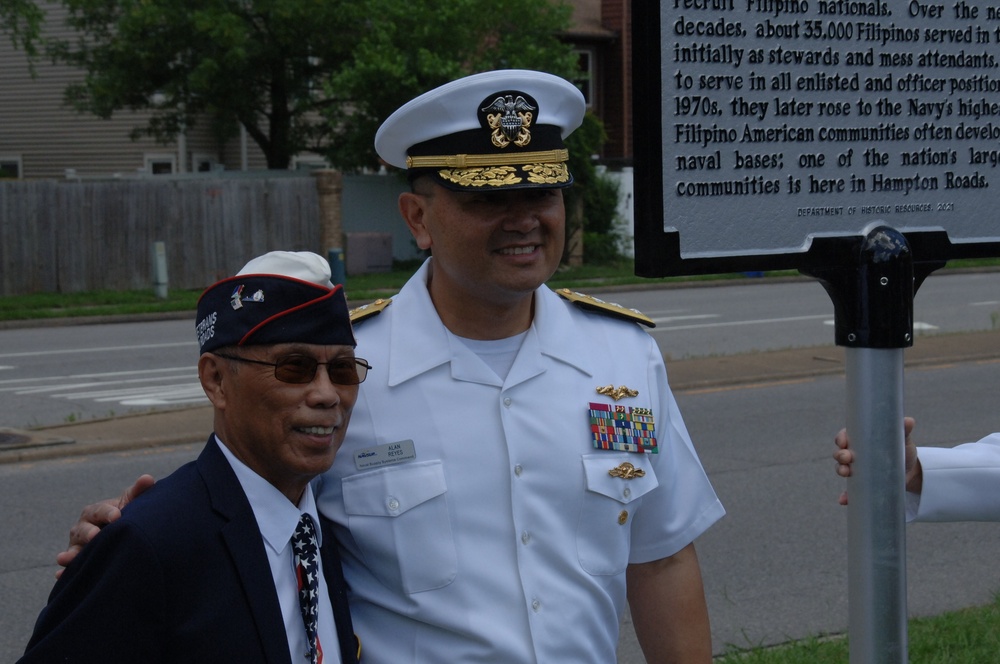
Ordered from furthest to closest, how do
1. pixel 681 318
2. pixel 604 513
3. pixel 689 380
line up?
pixel 681 318 → pixel 689 380 → pixel 604 513

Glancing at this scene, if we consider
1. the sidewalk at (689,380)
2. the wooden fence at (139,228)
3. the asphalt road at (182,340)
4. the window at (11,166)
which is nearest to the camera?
the sidewalk at (689,380)

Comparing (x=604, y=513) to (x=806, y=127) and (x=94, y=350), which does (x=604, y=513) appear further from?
(x=94, y=350)

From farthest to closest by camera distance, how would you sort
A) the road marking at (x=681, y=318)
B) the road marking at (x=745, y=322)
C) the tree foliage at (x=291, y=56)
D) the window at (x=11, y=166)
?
1. the window at (x=11, y=166)
2. the tree foliage at (x=291, y=56)
3. the road marking at (x=681, y=318)
4. the road marking at (x=745, y=322)

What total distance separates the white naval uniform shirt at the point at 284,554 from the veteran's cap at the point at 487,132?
69cm

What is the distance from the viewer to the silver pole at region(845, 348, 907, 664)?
244 centimetres

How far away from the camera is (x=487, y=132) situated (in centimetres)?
257

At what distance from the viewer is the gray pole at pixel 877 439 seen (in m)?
2.45

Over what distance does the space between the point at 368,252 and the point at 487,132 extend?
941 inches

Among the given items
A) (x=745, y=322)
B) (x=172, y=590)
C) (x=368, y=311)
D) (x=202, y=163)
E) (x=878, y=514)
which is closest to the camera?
(x=172, y=590)

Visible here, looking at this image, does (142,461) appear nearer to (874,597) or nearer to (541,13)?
(874,597)

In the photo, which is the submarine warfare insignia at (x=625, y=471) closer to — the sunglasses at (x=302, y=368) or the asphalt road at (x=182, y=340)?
the sunglasses at (x=302, y=368)

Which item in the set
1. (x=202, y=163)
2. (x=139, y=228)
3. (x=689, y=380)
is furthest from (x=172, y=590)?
(x=202, y=163)

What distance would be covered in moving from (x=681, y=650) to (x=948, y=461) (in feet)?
2.38

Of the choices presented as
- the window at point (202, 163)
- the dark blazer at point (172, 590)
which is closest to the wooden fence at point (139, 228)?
the window at point (202, 163)
